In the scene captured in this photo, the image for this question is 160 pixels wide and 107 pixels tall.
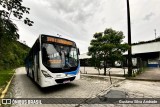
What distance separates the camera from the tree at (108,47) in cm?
1412

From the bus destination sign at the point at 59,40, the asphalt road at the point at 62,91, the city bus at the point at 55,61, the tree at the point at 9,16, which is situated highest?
the tree at the point at 9,16

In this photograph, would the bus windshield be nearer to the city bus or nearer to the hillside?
the city bus

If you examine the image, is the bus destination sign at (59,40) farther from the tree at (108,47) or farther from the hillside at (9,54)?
the hillside at (9,54)

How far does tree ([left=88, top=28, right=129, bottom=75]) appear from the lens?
14.1m

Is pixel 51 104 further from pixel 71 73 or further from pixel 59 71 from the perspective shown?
pixel 71 73

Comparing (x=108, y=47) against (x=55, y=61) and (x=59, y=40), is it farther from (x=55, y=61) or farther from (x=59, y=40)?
(x=55, y=61)

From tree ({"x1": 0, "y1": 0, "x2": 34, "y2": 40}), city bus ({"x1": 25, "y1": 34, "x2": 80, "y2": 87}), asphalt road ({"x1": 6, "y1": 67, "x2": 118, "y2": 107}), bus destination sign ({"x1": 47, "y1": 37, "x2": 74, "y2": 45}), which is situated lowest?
asphalt road ({"x1": 6, "y1": 67, "x2": 118, "y2": 107})

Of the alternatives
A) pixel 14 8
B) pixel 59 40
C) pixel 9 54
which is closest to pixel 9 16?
pixel 14 8

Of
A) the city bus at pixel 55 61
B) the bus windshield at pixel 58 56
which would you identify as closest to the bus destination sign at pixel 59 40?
the city bus at pixel 55 61

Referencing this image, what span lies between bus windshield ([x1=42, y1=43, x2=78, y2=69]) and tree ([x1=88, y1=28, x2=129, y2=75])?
651 centimetres

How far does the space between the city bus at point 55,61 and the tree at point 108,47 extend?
6.61m

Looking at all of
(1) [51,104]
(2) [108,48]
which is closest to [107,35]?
(2) [108,48]

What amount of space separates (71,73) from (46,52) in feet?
6.30

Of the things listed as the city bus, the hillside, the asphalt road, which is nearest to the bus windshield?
the city bus
